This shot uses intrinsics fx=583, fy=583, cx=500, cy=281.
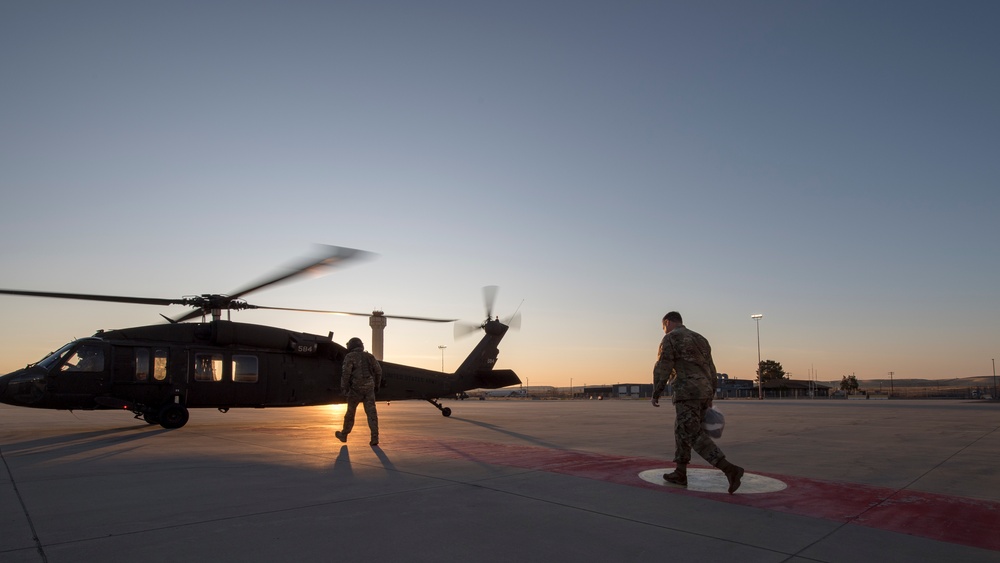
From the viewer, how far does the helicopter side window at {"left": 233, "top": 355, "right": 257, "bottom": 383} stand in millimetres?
14945

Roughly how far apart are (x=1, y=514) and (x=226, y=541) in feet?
7.89

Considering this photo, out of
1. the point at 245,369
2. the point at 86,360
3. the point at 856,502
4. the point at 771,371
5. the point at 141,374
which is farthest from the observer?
the point at 771,371

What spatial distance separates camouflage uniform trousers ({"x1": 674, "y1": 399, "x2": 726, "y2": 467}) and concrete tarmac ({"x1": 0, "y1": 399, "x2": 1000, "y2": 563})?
14.8 inches

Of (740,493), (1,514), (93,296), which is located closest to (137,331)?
(93,296)

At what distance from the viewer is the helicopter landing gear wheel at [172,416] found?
13.9 meters

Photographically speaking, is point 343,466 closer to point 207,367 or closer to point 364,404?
point 364,404

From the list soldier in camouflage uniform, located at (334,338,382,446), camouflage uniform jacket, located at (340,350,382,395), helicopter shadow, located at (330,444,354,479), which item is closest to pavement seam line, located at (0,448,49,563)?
helicopter shadow, located at (330,444,354,479)

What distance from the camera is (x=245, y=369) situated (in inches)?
593

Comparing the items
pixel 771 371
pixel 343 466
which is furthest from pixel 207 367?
pixel 771 371

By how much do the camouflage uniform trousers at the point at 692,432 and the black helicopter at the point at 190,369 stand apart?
756cm

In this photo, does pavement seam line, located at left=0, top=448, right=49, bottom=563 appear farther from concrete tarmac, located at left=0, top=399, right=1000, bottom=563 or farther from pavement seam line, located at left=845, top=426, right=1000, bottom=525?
pavement seam line, located at left=845, top=426, right=1000, bottom=525

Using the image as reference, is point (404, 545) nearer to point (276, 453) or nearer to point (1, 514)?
point (1, 514)

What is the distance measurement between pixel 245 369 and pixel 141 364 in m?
2.31

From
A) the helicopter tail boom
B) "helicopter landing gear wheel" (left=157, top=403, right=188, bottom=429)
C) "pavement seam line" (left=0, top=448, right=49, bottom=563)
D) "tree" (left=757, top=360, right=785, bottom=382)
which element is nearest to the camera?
"pavement seam line" (left=0, top=448, right=49, bottom=563)
